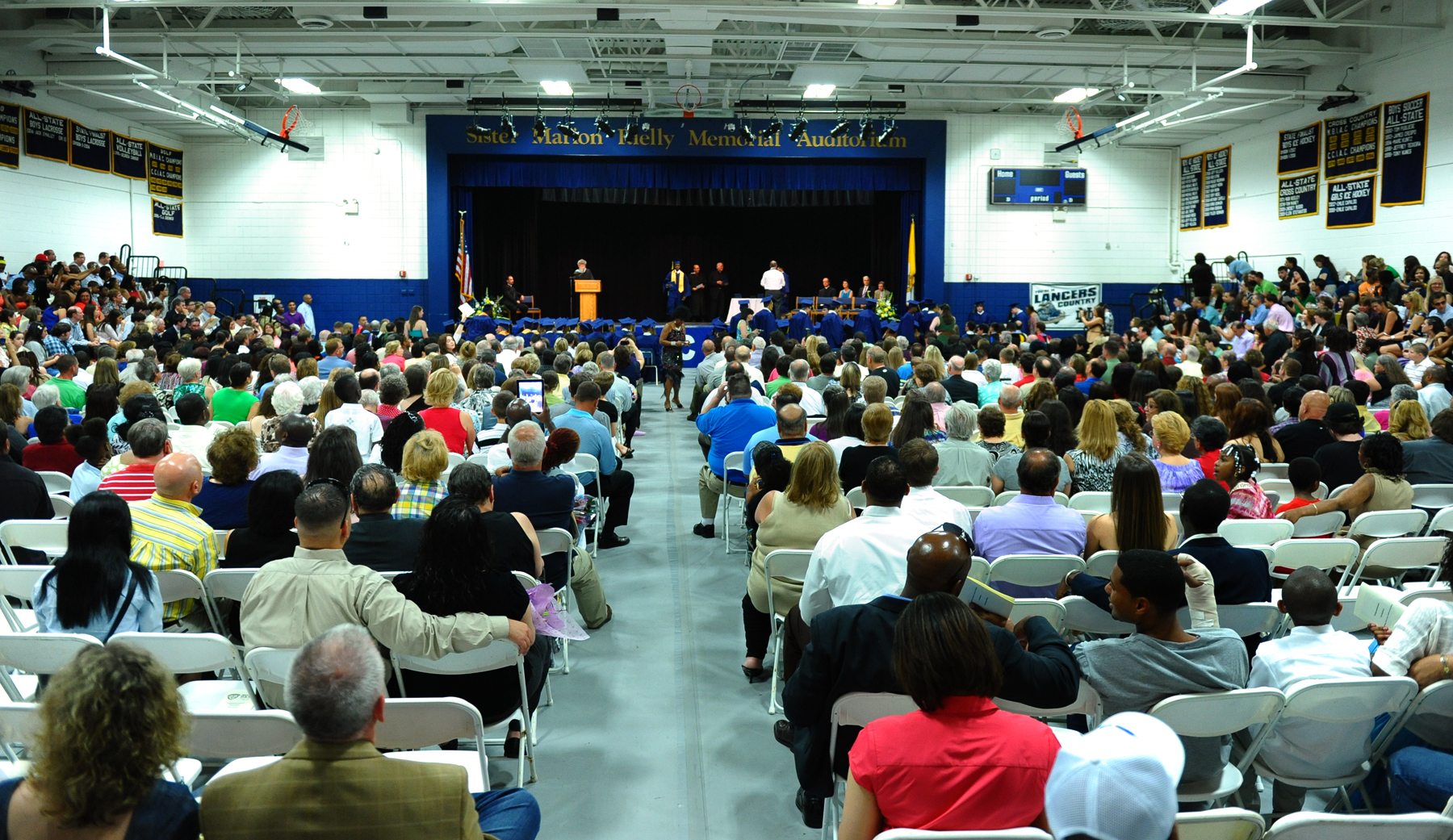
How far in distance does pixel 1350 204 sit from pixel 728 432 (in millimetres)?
13540

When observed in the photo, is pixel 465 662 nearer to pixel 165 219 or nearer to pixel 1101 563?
pixel 1101 563

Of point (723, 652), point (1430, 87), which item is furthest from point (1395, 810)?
point (1430, 87)

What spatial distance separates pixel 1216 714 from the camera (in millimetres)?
2469

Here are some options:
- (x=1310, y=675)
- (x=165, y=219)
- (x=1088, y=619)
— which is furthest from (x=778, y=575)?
Answer: (x=165, y=219)

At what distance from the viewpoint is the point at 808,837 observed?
3043 millimetres

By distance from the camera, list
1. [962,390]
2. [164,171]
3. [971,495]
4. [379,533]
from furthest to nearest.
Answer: [164,171], [962,390], [971,495], [379,533]

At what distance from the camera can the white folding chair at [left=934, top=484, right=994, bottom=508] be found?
4.98 m

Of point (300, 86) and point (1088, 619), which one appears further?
point (300, 86)

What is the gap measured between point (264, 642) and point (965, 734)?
202 cm

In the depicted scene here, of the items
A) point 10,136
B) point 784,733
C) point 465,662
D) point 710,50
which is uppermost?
point 710,50

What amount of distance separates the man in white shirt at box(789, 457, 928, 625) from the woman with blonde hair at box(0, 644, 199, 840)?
1994 millimetres

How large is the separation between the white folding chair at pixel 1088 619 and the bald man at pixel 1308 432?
10.6ft

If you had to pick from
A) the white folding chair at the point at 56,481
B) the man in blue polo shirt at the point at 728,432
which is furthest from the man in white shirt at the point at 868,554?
the white folding chair at the point at 56,481

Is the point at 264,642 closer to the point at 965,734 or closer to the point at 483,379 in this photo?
the point at 965,734
